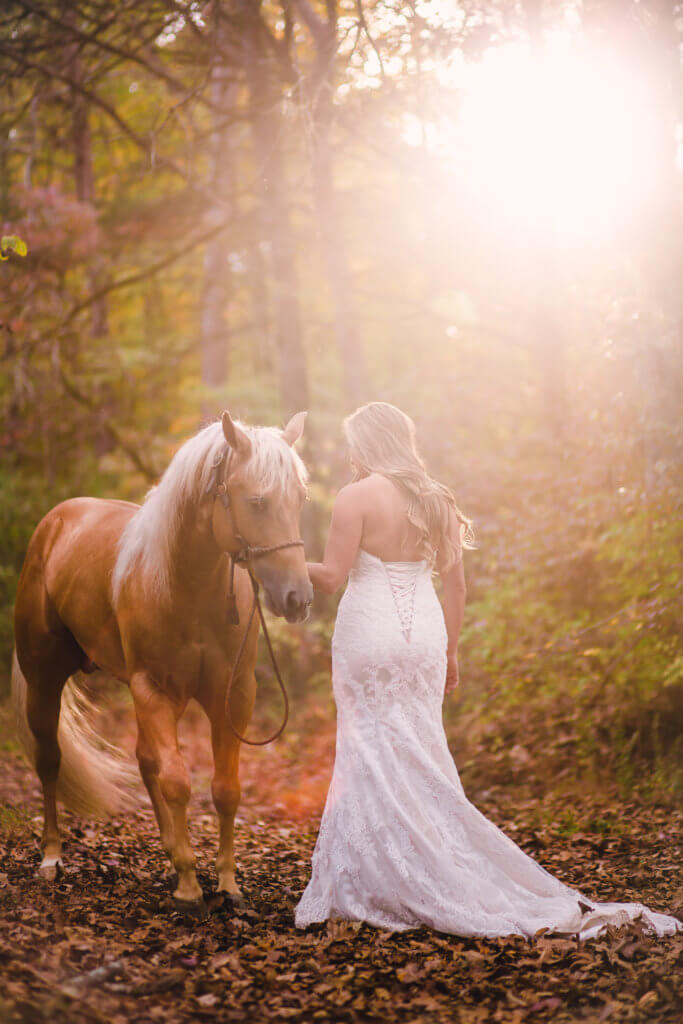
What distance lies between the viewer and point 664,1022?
3.12m

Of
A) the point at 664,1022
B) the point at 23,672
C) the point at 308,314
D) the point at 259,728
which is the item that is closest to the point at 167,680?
the point at 23,672

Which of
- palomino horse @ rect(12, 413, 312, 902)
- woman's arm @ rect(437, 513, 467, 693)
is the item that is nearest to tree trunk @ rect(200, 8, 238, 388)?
palomino horse @ rect(12, 413, 312, 902)

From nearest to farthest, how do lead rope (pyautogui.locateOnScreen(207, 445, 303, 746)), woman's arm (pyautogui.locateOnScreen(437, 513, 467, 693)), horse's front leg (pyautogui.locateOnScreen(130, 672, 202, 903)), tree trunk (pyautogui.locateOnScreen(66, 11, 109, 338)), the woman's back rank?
1. lead rope (pyautogui.locateOnScreen(207, 445, 303, 746))
2. horse's front leg (pyautogui.locateOnScreen(130, 672, 202, 903))
3. the woman's back
4. woman's arm (pyautogui.locateOnScreen(437, 513, 467, 693))
5. tree trunk (pyautogui.locateOnScreen(66, 11, 109, 338))

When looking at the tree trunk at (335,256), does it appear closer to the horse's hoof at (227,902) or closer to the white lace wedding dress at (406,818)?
the white lace wedding dress at (406,818)

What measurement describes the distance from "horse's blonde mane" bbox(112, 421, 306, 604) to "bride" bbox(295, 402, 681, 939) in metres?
0.43

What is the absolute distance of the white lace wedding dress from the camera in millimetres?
3945

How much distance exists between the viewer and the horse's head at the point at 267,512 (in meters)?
3.74

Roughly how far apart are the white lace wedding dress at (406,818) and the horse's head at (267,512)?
60 cm

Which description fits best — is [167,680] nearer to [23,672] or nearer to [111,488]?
[23,672]

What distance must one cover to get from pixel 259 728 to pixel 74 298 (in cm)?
580

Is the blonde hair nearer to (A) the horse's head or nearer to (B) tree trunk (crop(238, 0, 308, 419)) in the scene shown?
(A) the horse's head

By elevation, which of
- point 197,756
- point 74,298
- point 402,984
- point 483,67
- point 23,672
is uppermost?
point 483,67

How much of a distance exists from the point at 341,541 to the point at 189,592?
761mm

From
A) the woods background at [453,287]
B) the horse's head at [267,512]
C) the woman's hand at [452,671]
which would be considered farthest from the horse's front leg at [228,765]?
the woods background at [453,287]
